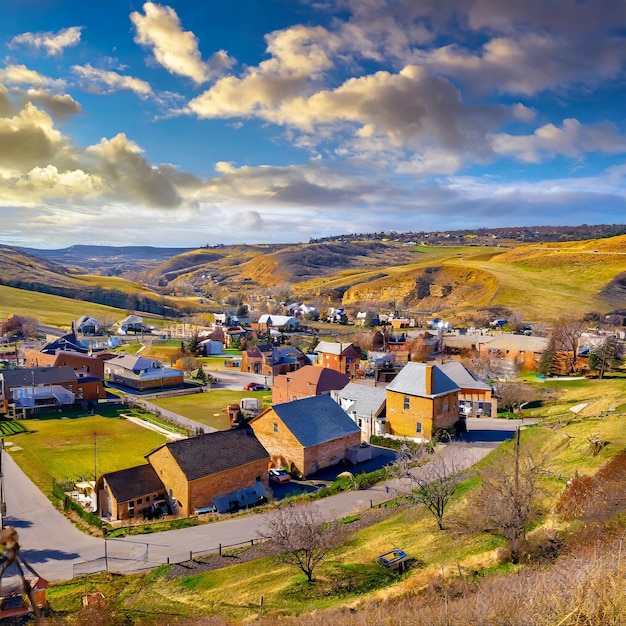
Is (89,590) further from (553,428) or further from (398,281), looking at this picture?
(398,281)

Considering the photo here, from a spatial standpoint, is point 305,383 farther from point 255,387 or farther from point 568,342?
point 568,342

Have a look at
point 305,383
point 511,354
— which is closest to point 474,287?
point 511,354

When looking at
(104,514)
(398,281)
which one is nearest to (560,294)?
(398,281)

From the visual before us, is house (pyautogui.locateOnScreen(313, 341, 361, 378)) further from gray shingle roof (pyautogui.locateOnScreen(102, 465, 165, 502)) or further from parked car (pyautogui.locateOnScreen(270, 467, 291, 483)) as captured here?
gray shingle roof (pyautogui.locateOnScreen(102, 465, 165, 502))

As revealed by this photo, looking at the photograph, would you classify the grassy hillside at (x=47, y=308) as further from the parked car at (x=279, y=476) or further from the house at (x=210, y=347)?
the parked car at (x=279, y=476)

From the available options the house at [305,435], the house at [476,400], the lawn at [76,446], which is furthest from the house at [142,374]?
the house at [476,400]
